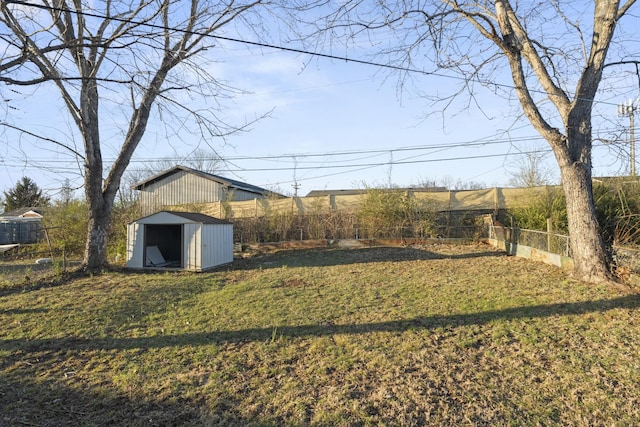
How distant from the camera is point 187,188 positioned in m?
23.1

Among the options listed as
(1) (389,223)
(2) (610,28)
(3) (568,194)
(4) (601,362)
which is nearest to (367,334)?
(4) (601,362)

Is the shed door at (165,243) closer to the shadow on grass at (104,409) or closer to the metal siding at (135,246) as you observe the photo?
the metal siding at (135,246)

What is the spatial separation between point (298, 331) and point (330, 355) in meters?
0.85

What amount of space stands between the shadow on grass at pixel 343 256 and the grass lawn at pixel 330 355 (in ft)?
10.5

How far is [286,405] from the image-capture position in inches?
117

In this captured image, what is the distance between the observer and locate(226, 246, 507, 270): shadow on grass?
10.5 metres

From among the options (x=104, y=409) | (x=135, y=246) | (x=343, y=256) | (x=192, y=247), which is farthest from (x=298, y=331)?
(x=135, y=246)

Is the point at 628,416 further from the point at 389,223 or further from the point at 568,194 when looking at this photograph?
the point at 389,223

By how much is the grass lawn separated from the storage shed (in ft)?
9.10

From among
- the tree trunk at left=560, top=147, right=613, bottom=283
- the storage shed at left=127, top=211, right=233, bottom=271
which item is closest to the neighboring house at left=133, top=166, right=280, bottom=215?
the storage shed at left=127, top=211, right=233, bottom=271

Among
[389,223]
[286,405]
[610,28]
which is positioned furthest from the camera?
[389,223]

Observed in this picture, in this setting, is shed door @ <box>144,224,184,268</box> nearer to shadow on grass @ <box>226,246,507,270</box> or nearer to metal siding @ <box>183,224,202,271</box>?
metal siding @ <box>183,224,202,271</box>

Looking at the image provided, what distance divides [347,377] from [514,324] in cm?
249

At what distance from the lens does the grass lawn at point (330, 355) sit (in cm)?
290
